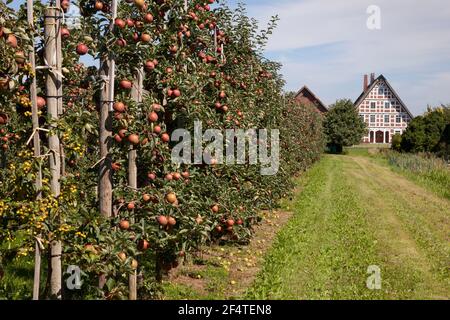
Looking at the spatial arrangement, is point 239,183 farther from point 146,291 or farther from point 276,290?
point 146,291

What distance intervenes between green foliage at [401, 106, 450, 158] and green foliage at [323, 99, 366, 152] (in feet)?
27.0

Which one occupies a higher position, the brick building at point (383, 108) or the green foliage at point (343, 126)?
the brick building at point (383, 108)

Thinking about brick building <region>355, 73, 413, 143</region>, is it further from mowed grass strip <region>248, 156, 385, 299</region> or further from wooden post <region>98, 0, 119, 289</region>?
wooden post <region>98, 0, 119, 289</region>

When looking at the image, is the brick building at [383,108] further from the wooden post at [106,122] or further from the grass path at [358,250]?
the wooden post at [106,122]

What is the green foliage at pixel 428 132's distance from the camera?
3325 cm

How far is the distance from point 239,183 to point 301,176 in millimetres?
13411

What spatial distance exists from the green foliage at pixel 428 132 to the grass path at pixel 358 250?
66.8 ft

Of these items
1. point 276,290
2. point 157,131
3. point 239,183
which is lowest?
point 276,290

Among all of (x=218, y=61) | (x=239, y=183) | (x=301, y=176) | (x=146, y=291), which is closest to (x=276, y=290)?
(x=146, y=291)

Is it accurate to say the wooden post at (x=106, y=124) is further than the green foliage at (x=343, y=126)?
No

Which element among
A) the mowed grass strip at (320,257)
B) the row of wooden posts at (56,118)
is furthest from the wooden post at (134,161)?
the mowed grass strip at (320,257)

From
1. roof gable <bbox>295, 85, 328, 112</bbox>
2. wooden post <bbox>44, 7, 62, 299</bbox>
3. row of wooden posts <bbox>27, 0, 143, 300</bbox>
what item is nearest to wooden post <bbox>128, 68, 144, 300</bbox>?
row of wooden posts <bbox>27, 0, 143, 300</bbox>

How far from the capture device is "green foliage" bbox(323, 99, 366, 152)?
43531 millimetres
